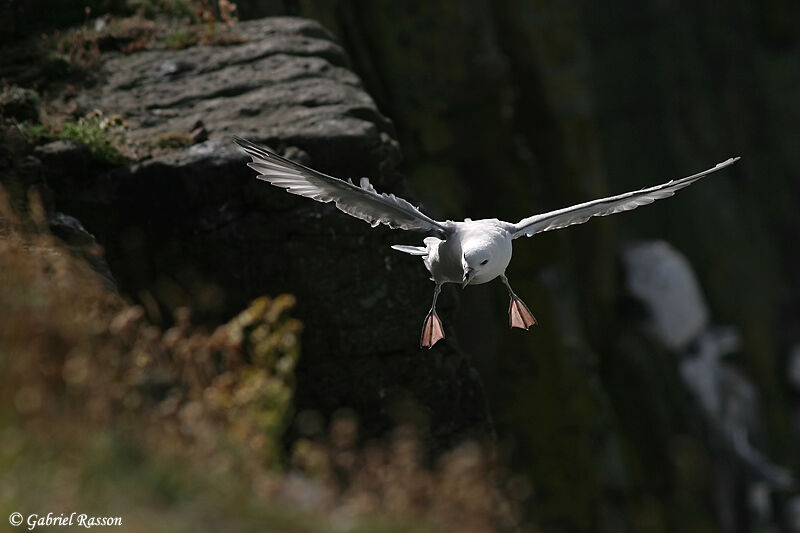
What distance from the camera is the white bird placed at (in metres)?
6.64

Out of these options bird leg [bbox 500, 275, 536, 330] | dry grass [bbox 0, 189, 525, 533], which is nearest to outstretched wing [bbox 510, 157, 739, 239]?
bird leg [bbox 500, 275, 536, 330]

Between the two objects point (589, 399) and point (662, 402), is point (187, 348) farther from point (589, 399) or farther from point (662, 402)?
point (662, 402)

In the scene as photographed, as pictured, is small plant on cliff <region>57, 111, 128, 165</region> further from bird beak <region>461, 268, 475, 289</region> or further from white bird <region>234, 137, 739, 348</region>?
bird beak <region>461, 268, 475, 289</region>

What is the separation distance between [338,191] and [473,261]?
101 centimetres

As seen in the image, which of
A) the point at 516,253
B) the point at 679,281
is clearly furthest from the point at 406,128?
the point at 679,281

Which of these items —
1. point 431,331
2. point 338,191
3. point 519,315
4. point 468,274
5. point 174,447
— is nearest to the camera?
point 174,447

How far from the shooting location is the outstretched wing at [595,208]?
24.7ft

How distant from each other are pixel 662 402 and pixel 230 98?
43.9 ft

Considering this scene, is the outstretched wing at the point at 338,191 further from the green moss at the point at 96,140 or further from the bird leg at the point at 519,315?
the green moss at the point at 96,140

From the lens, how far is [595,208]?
307 inches

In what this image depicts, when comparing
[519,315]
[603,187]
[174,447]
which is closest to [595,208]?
[519,315]

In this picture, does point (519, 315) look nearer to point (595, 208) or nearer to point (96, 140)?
point (595, 208)

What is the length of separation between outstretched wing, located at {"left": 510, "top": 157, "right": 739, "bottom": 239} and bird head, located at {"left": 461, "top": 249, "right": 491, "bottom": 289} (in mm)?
777

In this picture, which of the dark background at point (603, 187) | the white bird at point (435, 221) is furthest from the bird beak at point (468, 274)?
the dark background at point (603, 187)
